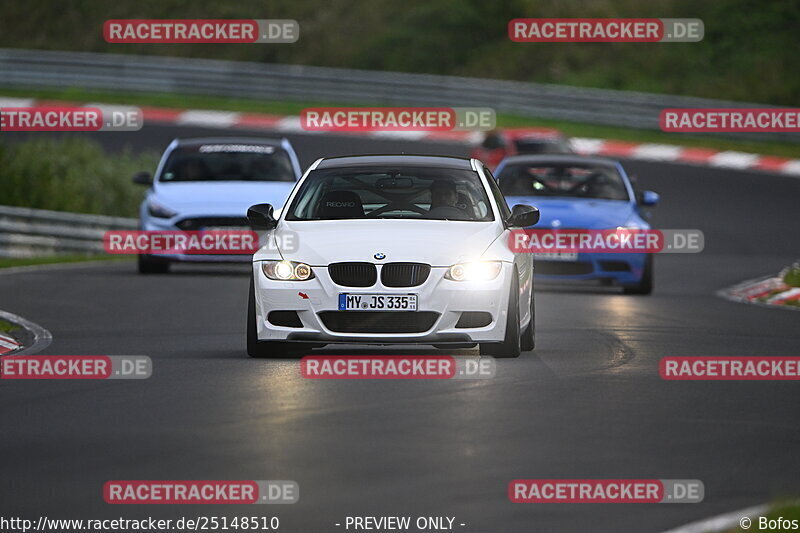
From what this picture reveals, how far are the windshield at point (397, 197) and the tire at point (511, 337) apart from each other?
90 centimetres

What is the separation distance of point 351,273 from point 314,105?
3151 centimetres

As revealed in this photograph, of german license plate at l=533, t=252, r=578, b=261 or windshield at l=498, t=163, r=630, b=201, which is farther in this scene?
windshield at l=498, t=163, r=630, b=201

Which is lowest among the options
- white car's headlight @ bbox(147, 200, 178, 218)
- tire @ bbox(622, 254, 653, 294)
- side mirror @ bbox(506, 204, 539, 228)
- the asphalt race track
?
the asphalt race track

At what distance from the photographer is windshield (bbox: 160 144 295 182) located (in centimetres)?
2353

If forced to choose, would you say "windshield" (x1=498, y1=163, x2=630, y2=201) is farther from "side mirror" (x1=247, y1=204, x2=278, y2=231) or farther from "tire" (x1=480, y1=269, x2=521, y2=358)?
"tire" (x1=480, y1=269, x2=521, y2=358)

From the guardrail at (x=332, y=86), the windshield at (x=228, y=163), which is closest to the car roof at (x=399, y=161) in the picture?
the windshield at (x=228, y=163)

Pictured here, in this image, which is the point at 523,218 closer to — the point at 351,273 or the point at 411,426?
the point at 351,273

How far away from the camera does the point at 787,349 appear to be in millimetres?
14336

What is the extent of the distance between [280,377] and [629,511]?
4625 millimetres

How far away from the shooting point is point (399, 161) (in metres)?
13.8

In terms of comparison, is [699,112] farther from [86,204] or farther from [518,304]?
[518,304]

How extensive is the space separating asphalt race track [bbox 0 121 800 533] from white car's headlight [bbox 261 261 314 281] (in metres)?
0.61

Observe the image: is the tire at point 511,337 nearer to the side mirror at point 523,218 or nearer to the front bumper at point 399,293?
the front bumper at point 399,293

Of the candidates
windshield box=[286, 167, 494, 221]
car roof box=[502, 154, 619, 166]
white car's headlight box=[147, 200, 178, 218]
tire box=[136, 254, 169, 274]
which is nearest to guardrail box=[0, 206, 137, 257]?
tire box=[136, 254, 169, 274]
